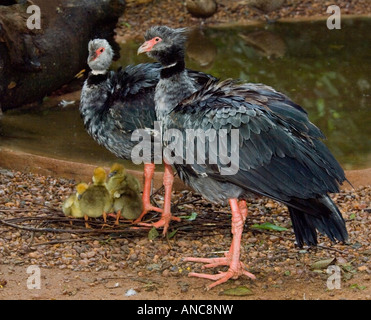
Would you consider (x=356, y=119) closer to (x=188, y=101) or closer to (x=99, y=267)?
(x=188, y=101)

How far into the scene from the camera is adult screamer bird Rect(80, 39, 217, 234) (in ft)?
16.5

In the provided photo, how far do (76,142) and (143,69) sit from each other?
135 centimetres

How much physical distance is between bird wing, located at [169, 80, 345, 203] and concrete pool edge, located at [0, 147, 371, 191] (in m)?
1.36

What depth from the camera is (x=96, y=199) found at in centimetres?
482

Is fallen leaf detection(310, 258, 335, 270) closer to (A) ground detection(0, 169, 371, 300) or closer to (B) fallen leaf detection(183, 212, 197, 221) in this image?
(A) ground detection(0, 169, 371, 300)

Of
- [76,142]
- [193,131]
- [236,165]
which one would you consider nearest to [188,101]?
[193,131]

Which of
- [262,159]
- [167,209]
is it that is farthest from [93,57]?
[262,159]

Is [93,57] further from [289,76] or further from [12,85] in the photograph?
[289,76]

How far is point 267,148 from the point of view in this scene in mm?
4047

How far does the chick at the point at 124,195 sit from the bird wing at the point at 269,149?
0.86 m

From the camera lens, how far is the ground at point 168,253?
13.5 ft

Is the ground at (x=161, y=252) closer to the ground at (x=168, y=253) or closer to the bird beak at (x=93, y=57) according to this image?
the ground at (x=168, y=253)

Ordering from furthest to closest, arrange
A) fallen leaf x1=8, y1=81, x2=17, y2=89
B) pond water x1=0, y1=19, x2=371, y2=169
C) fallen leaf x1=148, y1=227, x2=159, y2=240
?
1. fallen leaf x1=8, y1=81, x2=17, y2=89
2. pond water x1=0, y1=19, x2=371, y2=169
3. fallen leaf x1=148, y1=227, x2=159, y2=240

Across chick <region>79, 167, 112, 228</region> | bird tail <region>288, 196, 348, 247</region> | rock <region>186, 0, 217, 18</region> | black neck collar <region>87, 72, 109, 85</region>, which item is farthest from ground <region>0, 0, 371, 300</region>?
rock <region>186, 0, 217, 18</region>
